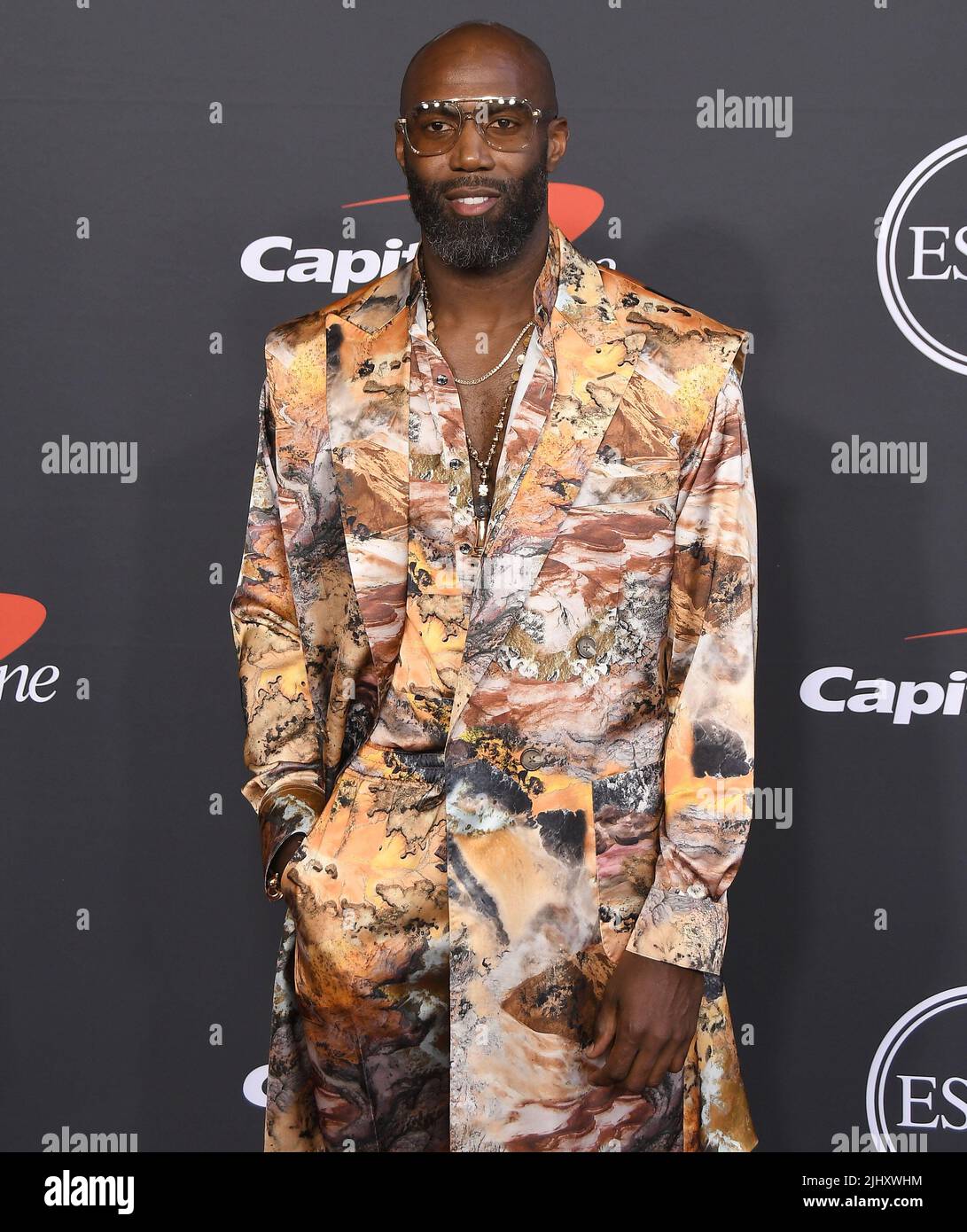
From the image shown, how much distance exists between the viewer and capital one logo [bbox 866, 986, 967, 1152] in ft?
9.75

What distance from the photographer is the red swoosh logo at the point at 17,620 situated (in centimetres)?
297

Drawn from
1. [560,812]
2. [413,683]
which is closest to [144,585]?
[413,683]

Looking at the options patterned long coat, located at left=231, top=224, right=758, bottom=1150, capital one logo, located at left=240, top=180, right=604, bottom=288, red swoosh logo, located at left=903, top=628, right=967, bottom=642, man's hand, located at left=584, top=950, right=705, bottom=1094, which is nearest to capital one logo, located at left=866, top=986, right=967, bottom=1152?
red swoosh logo, located at left=903, top=628, right=967, bottom=642

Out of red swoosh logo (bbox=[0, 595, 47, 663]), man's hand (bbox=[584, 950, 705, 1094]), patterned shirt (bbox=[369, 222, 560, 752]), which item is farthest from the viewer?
red swoosh logo (bbox=[0, 595, 47, 663])

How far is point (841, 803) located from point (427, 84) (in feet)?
5.53

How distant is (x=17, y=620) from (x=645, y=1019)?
169cm

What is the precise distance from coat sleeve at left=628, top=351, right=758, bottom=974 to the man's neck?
36cm

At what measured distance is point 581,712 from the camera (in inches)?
80.7

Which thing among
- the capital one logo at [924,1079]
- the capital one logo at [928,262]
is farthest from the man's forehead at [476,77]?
the capital one logo at [924,1079]

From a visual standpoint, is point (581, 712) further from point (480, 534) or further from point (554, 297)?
point (554, 297)

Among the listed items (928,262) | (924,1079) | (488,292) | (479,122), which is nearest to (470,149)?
(479,122)

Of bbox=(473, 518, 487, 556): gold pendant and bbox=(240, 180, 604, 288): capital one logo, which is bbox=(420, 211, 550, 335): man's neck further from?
bbox=(240, 180, 604, 288): capital one logo
